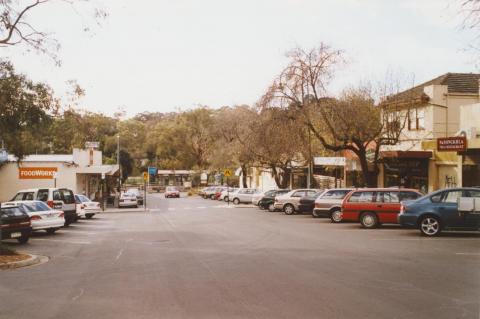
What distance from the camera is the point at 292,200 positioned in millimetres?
34094

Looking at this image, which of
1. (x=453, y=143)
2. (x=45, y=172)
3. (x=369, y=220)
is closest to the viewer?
(x=369, y=220)

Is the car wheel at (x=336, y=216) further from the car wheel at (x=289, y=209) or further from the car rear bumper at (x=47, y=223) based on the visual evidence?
the car rear bumper at (x=47, y=223)

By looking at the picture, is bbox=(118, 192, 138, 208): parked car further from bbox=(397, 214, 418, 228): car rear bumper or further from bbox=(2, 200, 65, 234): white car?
bbox=(397, 214, 418, 228): car rear bumper

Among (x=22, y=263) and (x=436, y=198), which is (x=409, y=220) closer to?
(x=436, y=198)

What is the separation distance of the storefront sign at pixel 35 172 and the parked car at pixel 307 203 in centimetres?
2053

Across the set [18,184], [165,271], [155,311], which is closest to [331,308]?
[155,311]

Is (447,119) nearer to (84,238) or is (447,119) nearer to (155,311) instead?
(84,238)

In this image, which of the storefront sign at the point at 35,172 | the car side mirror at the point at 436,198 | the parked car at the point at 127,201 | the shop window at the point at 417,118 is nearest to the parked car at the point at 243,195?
the parked car at the point at 127,201

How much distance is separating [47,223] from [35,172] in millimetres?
23157

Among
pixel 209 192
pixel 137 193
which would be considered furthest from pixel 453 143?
pixel 209 192

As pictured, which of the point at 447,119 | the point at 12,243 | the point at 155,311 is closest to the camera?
the point at 155,311

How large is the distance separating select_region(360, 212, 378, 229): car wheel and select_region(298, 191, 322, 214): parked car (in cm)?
1014

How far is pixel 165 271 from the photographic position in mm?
12156

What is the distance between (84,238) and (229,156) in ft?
130
